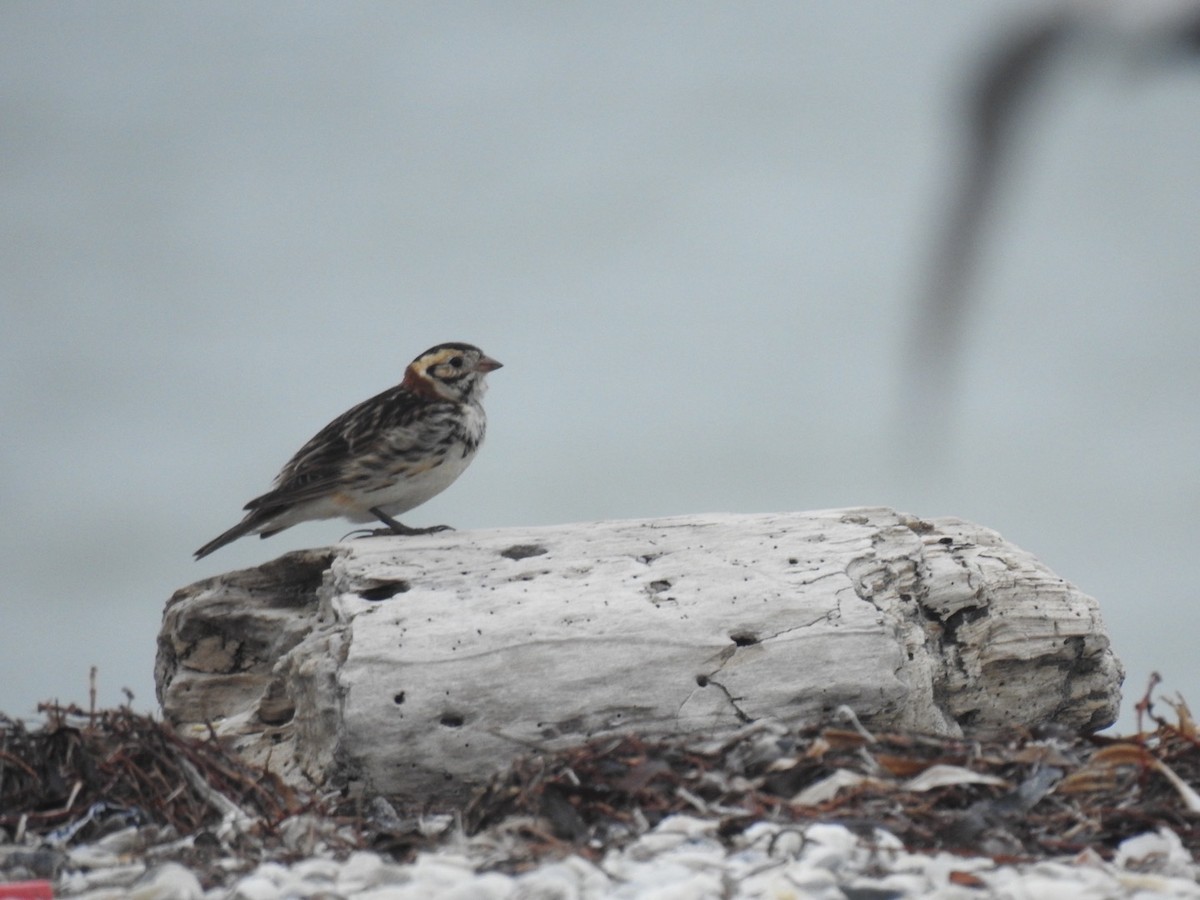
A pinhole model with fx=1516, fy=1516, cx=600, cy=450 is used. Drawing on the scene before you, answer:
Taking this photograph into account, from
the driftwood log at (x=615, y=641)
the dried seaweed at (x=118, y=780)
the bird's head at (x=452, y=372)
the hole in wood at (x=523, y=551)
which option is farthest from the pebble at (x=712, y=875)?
the bird's head at (x=452, y=372)

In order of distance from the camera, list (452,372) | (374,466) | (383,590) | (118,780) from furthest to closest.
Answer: (452,372) < (374,466) < (383,590) < (118,780)

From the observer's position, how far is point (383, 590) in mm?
6039

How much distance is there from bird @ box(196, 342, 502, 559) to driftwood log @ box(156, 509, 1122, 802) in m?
0.74

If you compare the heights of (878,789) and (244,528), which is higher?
(244,528)

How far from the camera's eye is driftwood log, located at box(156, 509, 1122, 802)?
547 centimetres

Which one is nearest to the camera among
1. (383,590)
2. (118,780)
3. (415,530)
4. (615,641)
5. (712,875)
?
(712,875)

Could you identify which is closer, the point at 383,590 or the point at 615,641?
the point at 615,641

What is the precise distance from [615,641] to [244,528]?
2630 millimetres

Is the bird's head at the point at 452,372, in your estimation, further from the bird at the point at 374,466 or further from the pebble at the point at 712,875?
the pebble at the point at 712,875

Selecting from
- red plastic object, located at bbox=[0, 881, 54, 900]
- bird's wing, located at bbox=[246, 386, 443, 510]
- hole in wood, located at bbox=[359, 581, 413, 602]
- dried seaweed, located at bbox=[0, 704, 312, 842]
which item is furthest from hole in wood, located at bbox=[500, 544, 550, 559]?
red plastic object, located at bbox=[0, 881, 54, 900]

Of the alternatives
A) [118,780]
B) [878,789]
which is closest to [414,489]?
[118,780]

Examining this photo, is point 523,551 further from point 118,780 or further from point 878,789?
point 878,789

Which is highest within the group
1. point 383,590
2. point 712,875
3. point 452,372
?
point 452,372

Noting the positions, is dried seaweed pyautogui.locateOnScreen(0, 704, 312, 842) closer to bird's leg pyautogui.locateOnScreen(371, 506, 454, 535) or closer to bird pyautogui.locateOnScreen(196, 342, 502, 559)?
bird's leg pyautogui.locateOnScreen(371, 506, 454, 535)
